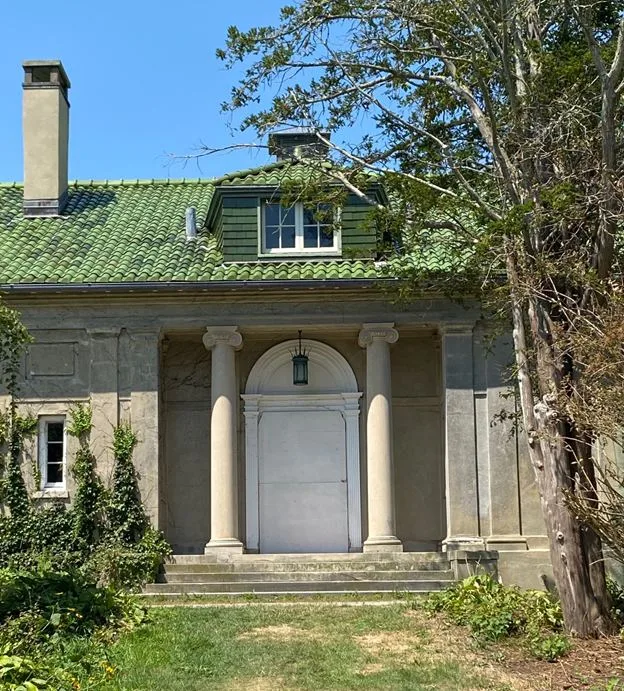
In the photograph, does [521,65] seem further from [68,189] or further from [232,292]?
[68,189]

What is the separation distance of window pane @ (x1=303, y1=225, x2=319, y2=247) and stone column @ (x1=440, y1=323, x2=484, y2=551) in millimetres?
2877

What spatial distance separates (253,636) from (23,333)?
450 cm

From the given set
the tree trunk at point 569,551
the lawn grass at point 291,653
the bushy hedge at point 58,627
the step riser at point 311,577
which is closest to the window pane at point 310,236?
the step riser at point 311,577

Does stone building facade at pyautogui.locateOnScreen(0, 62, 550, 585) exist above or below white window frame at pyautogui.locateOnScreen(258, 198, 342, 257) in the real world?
below

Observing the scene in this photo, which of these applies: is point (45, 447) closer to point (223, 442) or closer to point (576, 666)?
point (223, 442)

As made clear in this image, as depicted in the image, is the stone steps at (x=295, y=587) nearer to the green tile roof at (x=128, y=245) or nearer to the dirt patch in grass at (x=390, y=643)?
the dirt patch in grass at (x=390, y=643)

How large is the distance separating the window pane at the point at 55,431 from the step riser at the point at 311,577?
3.64 meters

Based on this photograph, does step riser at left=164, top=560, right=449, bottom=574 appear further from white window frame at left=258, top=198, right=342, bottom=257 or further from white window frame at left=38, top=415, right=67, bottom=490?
white window frame at left=258, top=198, right=342, bottom=257

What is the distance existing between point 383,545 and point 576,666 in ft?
24.3

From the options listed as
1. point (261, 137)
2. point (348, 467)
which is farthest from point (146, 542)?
point (261, 137)

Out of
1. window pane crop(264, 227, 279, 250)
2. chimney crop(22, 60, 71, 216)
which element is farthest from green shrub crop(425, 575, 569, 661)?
chimney crop(22, 60, 71, 216)

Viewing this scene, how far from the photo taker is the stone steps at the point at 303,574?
17250mm

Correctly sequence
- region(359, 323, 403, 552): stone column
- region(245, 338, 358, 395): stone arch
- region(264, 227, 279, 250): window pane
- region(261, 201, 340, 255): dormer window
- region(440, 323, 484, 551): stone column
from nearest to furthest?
region(440, 323, 484, 551): stone column < region(359, 323, 403, 552): stone column < region(261, 201, 340, 255): dormer window < region(264, 227, 279, 250): window pane < region(245, 338, 358, 395): stone arch

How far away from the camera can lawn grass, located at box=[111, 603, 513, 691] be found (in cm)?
1114
